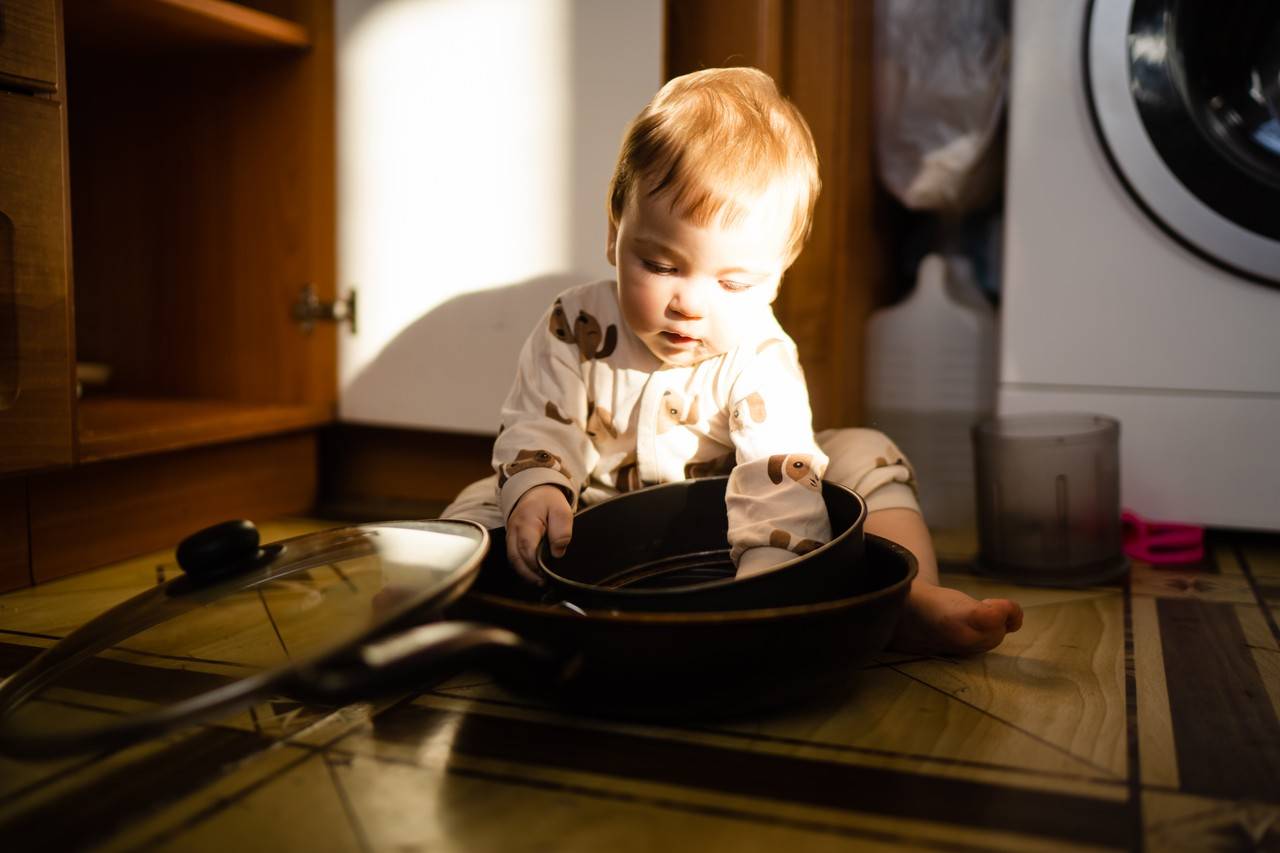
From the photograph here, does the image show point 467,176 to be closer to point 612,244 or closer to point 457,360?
point 457,360

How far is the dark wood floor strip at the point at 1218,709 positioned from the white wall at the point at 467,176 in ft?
2.11

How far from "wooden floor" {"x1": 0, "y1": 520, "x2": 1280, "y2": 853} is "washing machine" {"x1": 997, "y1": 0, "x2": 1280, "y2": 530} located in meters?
0.43

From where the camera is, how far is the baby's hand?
75 centimetres

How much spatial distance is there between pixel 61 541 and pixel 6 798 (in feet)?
1.63

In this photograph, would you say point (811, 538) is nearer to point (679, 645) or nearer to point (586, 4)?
point (679, 645)

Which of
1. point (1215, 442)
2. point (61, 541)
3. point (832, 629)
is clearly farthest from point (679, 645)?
point (1215, 442)

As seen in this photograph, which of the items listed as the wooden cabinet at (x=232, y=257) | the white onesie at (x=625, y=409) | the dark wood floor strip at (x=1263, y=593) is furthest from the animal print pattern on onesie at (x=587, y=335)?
the dark wood floor strip at (x=1263, y=593)

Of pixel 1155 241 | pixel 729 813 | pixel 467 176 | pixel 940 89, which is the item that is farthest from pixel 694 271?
pixel 940 89

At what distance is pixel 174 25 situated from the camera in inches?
43.8

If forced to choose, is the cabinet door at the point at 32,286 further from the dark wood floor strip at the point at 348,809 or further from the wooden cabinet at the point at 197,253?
the dark wood floor strip at the point at 348,809

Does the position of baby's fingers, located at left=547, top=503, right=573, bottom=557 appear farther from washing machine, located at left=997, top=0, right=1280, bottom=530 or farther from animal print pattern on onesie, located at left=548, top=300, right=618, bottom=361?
washing machine, located at left=997, top=0, right=1280, bottom=530

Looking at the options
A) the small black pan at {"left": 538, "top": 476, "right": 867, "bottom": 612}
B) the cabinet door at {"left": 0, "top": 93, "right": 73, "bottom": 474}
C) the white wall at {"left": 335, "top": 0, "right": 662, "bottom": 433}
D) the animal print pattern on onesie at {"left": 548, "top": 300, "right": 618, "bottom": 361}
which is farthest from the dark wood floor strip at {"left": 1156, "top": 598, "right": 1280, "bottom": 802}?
the cabinet door at {"left": 0, "top": 93, "right": 73, "bottom": 474}

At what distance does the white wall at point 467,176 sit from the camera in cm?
112

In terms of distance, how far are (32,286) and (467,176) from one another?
0.46m
